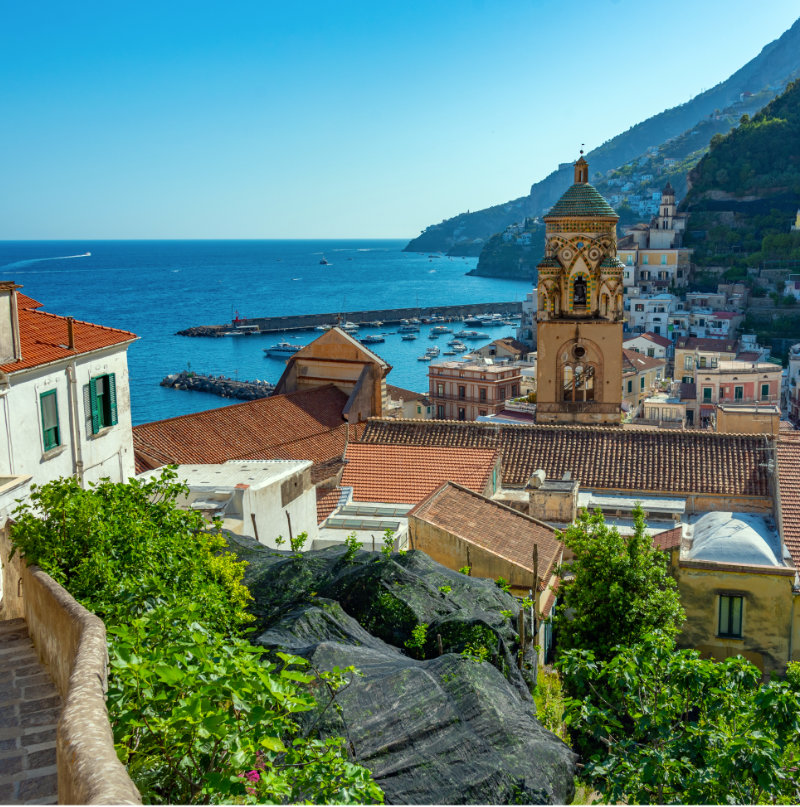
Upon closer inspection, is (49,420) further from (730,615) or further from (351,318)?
(351,318)

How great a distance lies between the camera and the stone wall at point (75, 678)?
3641 millimetres

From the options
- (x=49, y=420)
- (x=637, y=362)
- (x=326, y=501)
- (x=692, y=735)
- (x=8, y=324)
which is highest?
(x=8, y=324)

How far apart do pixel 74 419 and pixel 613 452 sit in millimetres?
13513

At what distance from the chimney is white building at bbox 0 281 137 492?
12mm

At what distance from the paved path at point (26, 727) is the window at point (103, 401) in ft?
18.0

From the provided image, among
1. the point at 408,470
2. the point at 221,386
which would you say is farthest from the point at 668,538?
the point at 221,386

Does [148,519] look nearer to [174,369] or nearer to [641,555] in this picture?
[641,555]

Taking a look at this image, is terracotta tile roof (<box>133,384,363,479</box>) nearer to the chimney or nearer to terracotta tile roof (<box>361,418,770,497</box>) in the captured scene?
terracotta tile roof (<box>361,418,770,497</box>)

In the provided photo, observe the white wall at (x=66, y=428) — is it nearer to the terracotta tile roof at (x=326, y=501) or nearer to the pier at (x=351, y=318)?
the terracotta tile roof at (x=326, y=501)

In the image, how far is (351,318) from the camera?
444 ft

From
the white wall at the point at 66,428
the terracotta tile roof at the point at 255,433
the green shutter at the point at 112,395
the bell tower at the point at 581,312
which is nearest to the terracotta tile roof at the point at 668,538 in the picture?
the terracotta tile roof at the point at 255,433

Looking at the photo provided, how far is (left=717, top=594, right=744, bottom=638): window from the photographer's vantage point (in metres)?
15.1

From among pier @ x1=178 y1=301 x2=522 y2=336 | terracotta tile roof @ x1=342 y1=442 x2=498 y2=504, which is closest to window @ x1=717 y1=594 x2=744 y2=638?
terracotta tile roof @ x1=342 y1=442 x2=498 y2=504

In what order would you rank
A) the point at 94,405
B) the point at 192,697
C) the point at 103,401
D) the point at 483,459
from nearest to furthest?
the point at 192,697 < the point at 94,405 < the point at 103,401 < the point at 483,459
